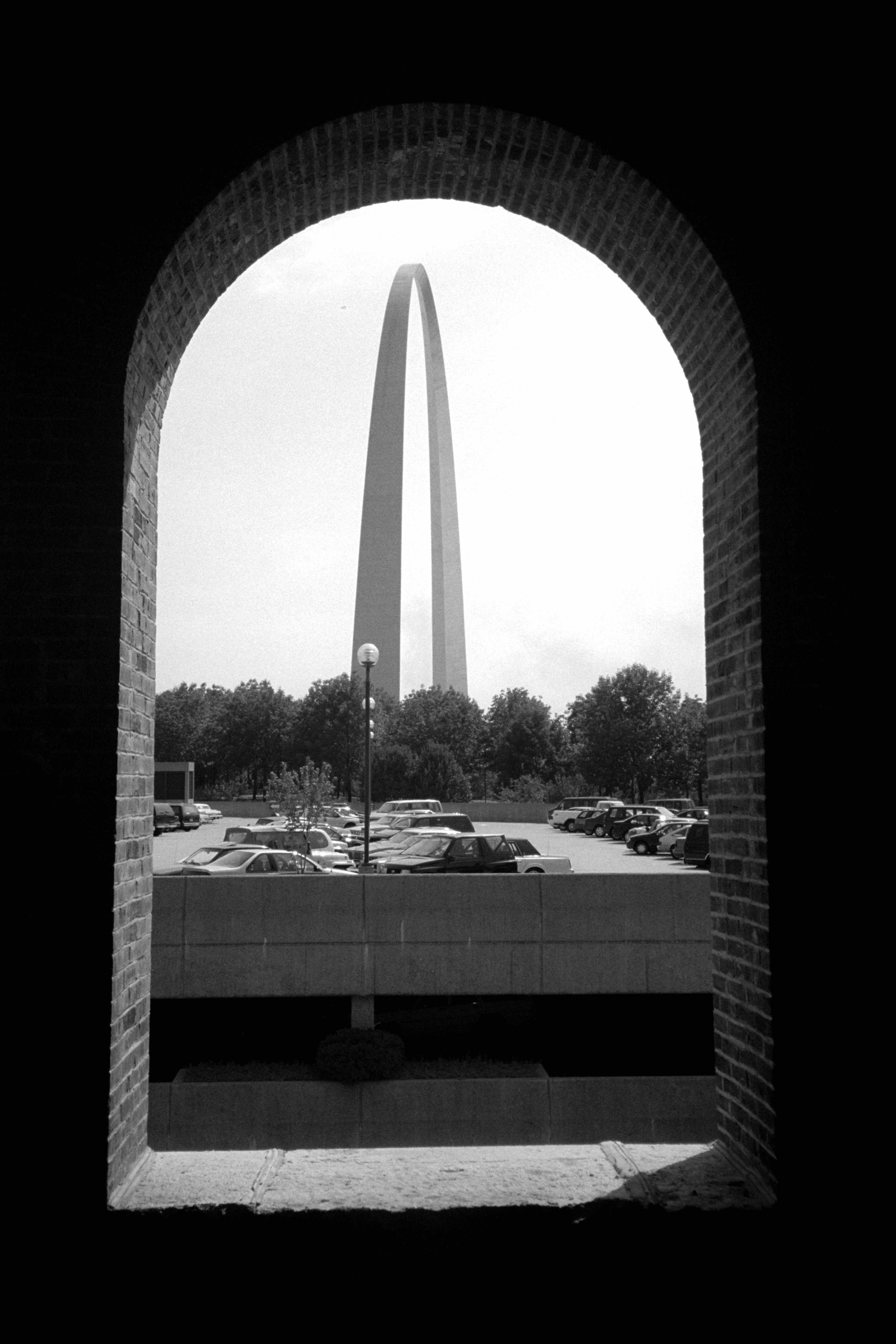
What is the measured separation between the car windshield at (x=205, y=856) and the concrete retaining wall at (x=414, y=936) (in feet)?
21.0

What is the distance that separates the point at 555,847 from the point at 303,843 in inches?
630

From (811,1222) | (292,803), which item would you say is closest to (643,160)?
(811,1222)

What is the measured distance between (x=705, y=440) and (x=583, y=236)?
0.98 meters

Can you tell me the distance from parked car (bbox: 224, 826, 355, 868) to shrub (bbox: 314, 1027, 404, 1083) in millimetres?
8240

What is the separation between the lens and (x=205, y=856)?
72.1 feet

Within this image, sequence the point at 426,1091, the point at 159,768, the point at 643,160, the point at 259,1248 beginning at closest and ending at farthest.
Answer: the point at 259,1248, the point at 643,160, the point at 426,1091, the point at 159,768

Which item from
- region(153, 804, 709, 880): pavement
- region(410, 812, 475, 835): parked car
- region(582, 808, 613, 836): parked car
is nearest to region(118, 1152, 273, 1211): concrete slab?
region(153, 804, 709, 880): pavement

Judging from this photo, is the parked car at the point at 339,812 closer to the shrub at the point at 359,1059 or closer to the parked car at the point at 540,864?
the parked car at the point at 540,864

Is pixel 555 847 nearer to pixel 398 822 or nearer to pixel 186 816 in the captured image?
pixel 398 822

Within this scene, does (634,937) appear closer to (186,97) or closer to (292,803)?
(186,97)

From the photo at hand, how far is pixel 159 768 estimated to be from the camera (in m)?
61.3

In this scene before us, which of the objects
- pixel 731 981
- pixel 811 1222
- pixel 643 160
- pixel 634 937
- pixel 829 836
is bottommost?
pixel 634 937

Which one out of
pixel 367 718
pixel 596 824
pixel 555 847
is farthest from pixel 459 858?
pixel 596 824

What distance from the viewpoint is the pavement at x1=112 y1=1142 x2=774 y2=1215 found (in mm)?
3494
